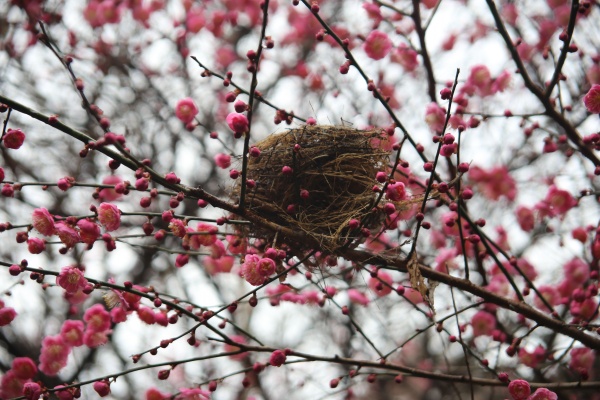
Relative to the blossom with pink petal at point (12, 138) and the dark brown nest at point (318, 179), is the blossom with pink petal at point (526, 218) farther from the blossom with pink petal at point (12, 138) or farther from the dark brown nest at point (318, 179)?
the blossom with pink petal at point (12, 138)

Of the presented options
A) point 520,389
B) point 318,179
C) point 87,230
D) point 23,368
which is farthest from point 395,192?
point 23,368

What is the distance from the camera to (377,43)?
373 cm

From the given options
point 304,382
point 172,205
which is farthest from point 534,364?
point 172,205

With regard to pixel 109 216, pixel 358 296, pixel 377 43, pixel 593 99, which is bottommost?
pixel 109 216

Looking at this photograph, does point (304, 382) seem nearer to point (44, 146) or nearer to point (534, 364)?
point (534, 364)

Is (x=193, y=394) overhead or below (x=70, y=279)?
below

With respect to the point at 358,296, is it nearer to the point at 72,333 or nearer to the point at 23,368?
the point at 72,333

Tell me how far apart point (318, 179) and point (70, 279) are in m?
1.14

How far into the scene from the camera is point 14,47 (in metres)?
5.73

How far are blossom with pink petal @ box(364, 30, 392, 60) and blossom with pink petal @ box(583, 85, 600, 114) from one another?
1.37 metres

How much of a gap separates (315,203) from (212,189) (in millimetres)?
3708

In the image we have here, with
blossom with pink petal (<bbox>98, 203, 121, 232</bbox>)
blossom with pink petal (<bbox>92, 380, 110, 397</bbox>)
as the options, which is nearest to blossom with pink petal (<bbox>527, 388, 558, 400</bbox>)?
blossom with pink petal (<bbox>92, 380, 110, 397</bbox>)

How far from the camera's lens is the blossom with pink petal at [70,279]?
97.8 inches

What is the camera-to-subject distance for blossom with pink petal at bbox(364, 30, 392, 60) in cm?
371
